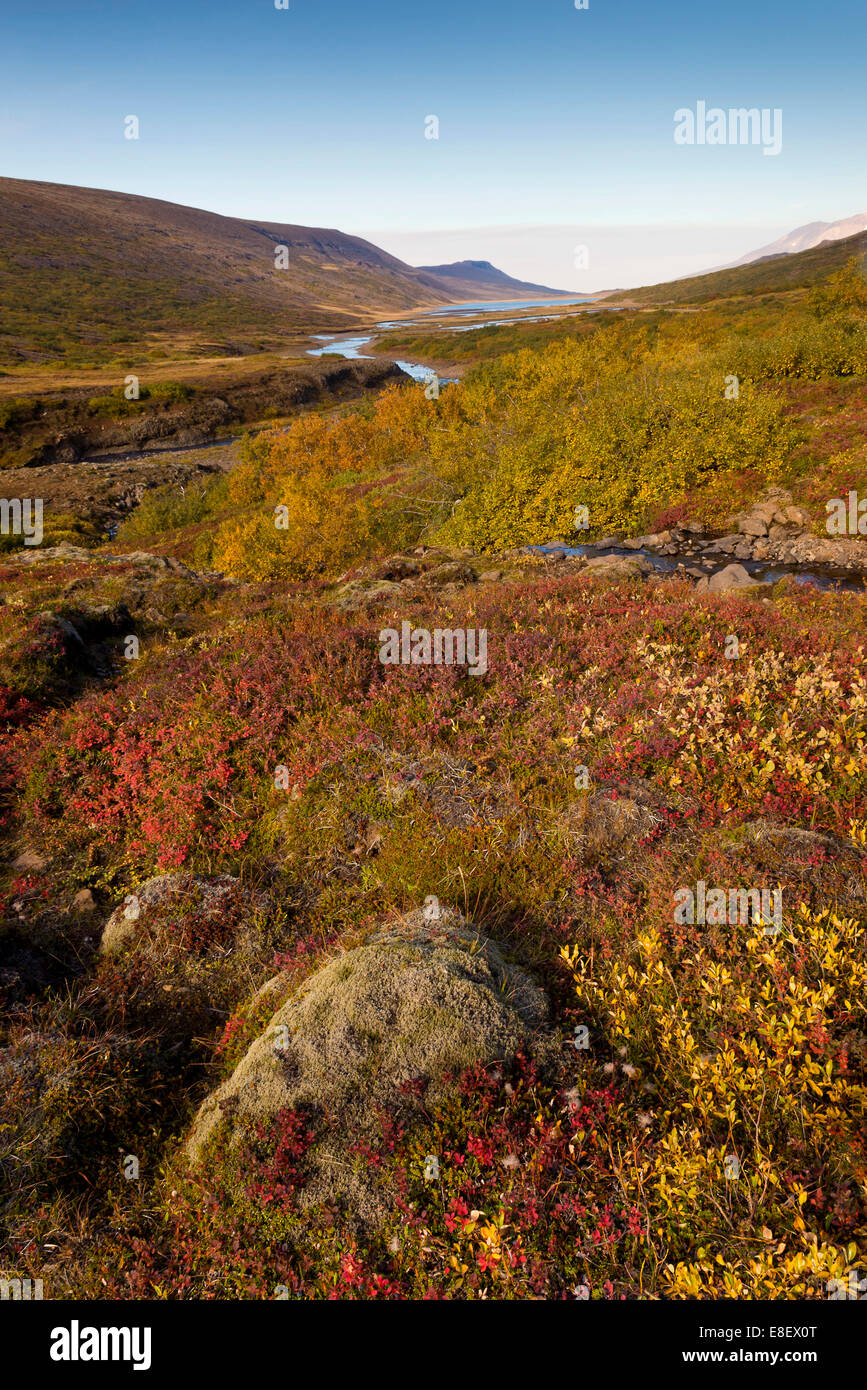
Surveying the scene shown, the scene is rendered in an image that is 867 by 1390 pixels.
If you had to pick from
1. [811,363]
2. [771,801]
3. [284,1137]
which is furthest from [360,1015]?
[811,363]

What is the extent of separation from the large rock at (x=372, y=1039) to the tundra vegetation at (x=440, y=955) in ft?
0.08

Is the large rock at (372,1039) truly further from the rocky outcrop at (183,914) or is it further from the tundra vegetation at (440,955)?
the rocky outcrop at (183,914)

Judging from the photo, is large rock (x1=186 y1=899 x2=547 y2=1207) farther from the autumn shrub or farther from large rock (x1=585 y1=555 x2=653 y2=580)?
large rock (x1=585 y1=555 x2=653 y2=580)

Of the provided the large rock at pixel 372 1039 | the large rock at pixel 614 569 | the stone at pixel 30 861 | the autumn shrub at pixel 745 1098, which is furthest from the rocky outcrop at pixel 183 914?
the large rock at pixel 614 569

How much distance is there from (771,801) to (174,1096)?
21.3 feet

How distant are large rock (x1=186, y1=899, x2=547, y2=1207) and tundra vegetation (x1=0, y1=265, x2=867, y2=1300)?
0.08ft

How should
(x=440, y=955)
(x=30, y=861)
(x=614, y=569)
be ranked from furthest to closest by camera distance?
(x=614, y=569), (x=30, y=861), (x=440, y=955)

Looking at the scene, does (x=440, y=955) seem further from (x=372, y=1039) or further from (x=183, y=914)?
(x=183, y=914)

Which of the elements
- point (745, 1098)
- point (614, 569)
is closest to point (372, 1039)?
point (745, 1098)

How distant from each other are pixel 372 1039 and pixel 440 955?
2.69ft

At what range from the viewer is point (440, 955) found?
198 inches

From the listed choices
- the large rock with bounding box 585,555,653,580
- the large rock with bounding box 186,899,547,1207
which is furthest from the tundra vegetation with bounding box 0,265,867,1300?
the large rock with bounding box 585,555,653,580

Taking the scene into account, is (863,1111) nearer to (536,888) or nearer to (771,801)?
(536,888)
